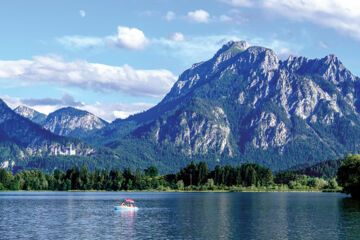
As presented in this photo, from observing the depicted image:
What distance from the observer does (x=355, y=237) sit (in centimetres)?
8638

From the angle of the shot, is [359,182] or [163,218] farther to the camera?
[359,182]

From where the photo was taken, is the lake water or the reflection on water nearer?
the reflection on water

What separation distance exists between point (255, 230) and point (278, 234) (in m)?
6.49

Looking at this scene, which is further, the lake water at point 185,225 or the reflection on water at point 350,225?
the lake water at point 185,225

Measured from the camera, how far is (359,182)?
19375 cm

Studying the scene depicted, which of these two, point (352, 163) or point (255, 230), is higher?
point (352, 163)

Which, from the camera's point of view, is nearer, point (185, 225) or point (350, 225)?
point (350, 225)

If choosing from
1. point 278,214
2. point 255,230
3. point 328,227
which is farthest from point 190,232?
point 278,214

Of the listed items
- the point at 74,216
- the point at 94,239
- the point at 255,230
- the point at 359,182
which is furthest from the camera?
the point at 359,182

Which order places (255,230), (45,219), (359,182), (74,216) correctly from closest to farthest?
(255,230) → (45,219) → (74,216) → (359,182)

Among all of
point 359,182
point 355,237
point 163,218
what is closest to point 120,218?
point 163,218

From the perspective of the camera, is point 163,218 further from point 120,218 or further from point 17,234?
point 17,234

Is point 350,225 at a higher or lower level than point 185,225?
higher

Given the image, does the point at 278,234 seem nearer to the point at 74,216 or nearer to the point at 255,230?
the point at 255,230
